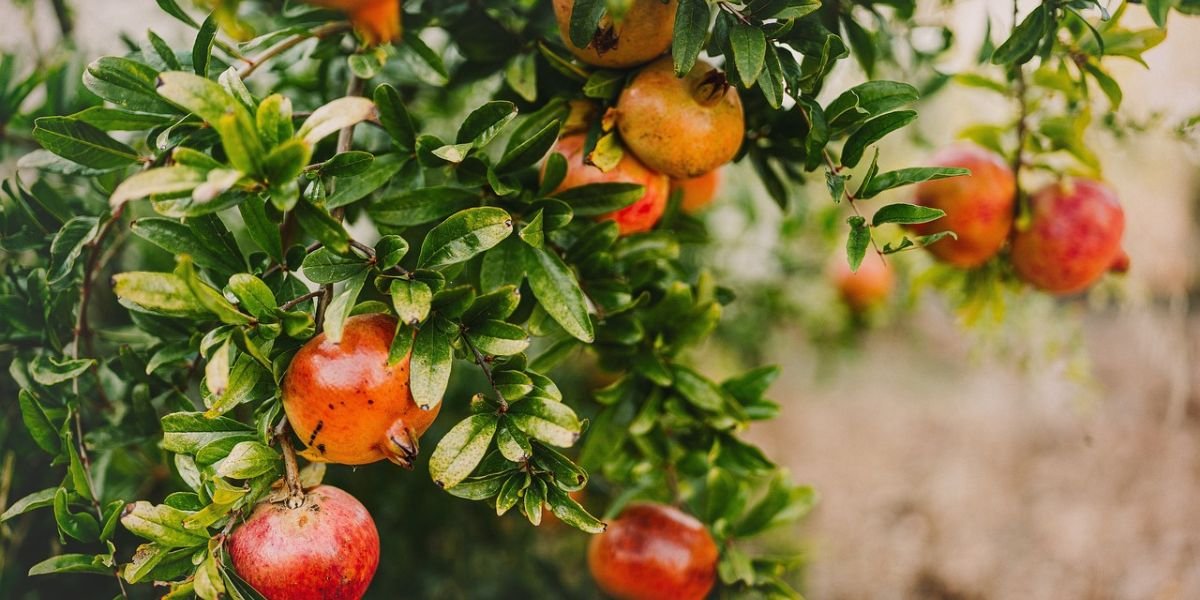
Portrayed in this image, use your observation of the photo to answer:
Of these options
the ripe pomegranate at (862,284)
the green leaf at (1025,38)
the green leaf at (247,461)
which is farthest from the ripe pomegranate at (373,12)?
the ripe pomegranate at (862,284)

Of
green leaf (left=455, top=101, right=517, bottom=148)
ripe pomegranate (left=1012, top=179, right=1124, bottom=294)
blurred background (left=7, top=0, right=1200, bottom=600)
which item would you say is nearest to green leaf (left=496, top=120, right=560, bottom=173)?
green leaf (left=455, top=101, right=517, bottom=148)

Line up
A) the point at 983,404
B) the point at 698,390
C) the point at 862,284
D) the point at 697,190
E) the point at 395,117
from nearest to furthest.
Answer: the point at 395,117 → the point at 698,390 → the point at 697,190 → the point at 862,284 → the point at 983,404

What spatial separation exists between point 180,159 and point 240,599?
30cm

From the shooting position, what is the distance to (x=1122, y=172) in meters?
2.10

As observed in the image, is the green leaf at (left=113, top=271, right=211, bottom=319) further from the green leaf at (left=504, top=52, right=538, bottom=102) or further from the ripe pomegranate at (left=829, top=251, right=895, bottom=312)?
the ripe pomegranate at (left=829, top=251, right=895, bottom=312)

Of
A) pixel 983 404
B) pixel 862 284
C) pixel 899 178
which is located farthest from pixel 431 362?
pixel 983 404

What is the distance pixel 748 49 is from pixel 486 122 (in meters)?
0.20

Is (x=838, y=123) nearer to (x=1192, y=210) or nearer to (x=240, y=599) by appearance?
(x=240, y=599)

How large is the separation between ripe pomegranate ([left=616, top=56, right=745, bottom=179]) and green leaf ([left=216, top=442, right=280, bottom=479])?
0.38 meters

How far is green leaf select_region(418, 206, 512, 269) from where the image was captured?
22.1 inches

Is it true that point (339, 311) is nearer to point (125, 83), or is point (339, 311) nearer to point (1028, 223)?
point (125, 83)

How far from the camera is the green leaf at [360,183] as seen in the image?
1.96 feet

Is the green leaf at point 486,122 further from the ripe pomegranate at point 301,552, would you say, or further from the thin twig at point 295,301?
the ripe pomegranate at point 301,552

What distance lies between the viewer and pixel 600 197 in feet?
2.20
